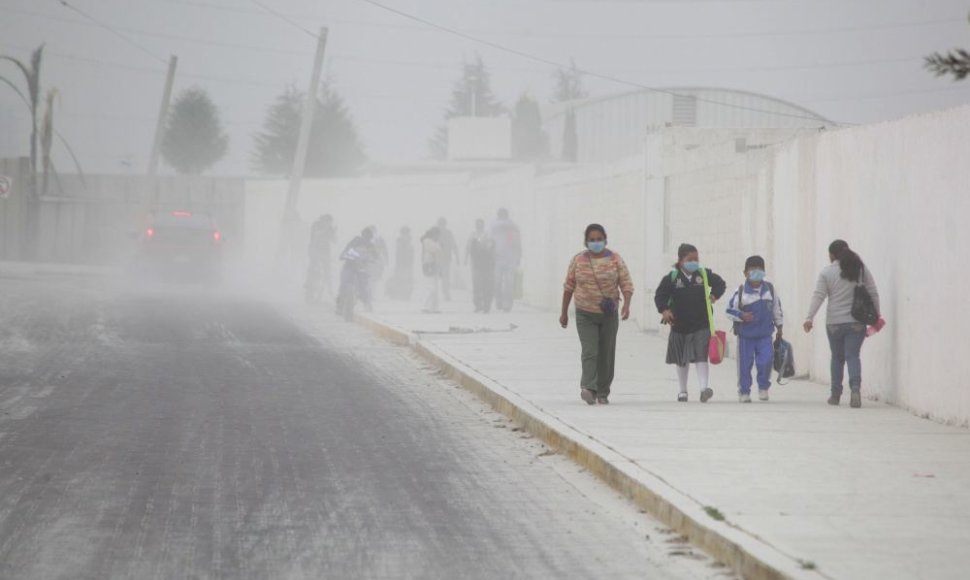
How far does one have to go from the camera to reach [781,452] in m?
12.0

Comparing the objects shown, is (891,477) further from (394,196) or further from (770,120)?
(770,120)

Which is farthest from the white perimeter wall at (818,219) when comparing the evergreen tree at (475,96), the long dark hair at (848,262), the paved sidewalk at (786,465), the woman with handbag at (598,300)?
the evergreen tree at (475,96)

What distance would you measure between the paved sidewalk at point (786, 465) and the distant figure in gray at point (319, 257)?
58.0 feet

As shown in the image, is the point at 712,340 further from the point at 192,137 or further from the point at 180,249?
the point at 192,137

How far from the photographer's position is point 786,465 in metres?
11.3

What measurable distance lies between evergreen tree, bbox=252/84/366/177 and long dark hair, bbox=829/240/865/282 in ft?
303

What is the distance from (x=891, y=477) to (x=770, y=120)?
5851cm

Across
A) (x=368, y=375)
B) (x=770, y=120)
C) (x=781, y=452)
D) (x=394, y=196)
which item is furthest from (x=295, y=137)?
(x=781, y=452)

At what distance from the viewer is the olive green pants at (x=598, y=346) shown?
51.8 ft

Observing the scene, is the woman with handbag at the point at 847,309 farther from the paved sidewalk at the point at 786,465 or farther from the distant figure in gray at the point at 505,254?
the distant figure in gray at the point at 505,254

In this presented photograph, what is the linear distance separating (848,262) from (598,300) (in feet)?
7.66

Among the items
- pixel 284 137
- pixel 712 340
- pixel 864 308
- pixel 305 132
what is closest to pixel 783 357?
pixel 712 340

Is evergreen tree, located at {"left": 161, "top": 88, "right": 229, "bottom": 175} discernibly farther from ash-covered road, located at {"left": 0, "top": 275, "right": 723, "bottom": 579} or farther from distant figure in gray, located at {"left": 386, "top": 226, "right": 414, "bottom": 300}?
ash-covered road, located at {"left": 0, "top": 275, "right": 723, "bottom": 579}

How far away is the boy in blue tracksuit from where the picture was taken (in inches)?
645
